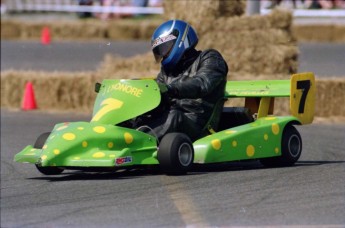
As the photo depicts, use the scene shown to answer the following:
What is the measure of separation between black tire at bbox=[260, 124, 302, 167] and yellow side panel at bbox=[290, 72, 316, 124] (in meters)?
0.19

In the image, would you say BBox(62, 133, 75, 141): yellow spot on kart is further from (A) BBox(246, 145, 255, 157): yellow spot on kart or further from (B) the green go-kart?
(A) BBox(246, 145, 255, 157): yellow spot on kart

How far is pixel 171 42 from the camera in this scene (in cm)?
843

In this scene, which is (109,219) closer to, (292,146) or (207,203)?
(207,203)

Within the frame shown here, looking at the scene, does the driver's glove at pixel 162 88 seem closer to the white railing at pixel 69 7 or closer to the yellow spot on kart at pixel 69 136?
the yellow spot on kart at pixel 69 136

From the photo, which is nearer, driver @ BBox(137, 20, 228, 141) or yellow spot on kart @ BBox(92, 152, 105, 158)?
yellow spot on kart @ BBox(92, 152, 105, 158)

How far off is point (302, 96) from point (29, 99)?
6.29m

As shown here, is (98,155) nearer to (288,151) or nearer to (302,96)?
(288,151)

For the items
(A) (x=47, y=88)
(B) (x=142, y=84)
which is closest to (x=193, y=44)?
(B) (x=142, y=84)

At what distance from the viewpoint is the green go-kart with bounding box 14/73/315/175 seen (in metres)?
7.69

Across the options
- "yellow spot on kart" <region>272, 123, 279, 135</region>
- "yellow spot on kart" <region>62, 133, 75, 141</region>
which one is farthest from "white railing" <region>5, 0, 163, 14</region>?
"yellow spot on kart" <region>62, 133, 75, 141</region>

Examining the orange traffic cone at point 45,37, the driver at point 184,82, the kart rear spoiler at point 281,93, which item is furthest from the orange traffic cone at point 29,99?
the orange traffic cone at point 45,37

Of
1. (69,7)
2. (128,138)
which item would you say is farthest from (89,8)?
(128,138)

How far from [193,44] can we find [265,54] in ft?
15.2

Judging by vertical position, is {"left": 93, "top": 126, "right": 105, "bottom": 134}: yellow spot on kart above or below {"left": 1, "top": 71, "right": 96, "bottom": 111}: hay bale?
above
